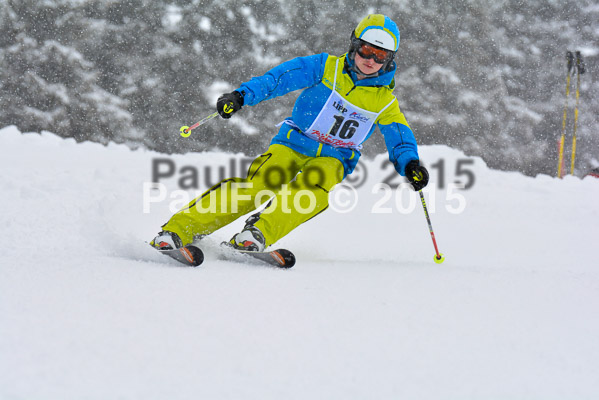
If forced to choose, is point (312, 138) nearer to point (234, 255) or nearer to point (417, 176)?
point (417, 176)

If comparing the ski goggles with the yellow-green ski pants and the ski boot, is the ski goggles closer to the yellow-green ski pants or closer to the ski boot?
the yellow-green ski pants

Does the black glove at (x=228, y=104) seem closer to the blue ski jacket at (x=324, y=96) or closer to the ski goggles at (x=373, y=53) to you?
the blue ski jacket at (x=324, y=96)

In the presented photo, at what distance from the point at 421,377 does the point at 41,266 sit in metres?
1.75

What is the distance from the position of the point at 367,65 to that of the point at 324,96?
0.36m

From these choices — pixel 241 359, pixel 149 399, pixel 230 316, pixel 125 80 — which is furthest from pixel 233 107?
pixel 125 80

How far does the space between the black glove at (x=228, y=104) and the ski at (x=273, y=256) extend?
2.51 feet

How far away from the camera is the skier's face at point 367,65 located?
3.42m

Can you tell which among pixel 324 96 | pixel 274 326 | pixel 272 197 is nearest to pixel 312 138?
pixel 324 96

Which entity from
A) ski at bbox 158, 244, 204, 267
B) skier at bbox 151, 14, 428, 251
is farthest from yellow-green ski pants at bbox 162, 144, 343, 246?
ski at bbox 158, 244, 204, 267

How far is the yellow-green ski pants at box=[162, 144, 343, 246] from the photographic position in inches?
128

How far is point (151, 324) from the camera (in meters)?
1.66

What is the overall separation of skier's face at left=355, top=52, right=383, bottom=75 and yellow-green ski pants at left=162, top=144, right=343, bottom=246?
2.00 feet

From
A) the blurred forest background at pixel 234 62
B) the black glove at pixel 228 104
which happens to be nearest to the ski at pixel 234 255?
the black glove at pixel 228 104

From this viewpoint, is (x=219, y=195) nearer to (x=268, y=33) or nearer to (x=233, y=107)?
(x=233, y=107)
